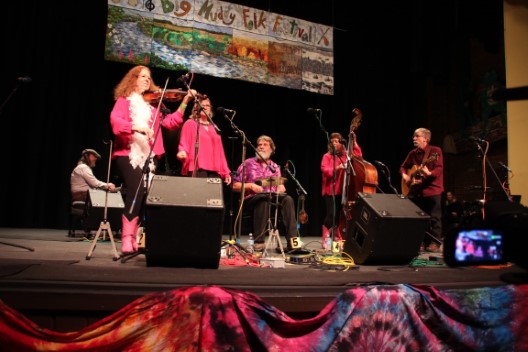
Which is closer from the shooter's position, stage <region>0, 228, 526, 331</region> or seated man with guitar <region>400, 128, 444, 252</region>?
stage <region>0, 228, 526, 331</region>

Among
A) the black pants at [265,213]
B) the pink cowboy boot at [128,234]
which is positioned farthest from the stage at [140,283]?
the black pants at [265,213]

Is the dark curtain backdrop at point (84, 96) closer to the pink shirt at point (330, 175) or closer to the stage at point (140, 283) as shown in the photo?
the pink shirt at point (330, 175)

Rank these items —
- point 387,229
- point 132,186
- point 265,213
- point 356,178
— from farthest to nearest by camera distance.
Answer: point 356,178 → point 265,213 → point 387,229 → point 132,186

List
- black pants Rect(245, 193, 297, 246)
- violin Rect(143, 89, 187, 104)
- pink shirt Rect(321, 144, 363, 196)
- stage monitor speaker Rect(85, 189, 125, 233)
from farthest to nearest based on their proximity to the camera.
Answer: stage monitor speaker Rect(85, 189, 125, 233)
pink shirt Rect(321, 144, 363, 196)
black pants Rect(245, 193, 297, 246)
violin Rect(143, 89, 187, 104)

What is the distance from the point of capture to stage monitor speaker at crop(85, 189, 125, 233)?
584 centimetres

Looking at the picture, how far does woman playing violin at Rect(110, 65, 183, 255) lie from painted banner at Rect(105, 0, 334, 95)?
3075mm

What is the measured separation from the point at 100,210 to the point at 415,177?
4.58m

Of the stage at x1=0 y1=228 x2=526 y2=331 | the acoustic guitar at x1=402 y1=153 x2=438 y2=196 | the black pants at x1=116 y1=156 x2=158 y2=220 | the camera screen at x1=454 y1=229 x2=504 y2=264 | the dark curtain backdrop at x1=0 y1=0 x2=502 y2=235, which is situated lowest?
the stage at x1=0 y1=228 x2=526 y2=331

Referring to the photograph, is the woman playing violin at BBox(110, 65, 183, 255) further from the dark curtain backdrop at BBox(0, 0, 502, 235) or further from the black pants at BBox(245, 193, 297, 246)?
the dark curtain backdrop at BBox(0, 0, 502, 235)

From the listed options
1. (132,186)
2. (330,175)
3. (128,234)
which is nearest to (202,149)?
(132,186)

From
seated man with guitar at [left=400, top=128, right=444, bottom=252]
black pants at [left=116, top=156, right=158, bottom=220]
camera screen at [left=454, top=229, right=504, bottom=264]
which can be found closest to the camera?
camera screen at [left=454, top=229, right=504, bottom=264]

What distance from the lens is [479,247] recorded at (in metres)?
0.97

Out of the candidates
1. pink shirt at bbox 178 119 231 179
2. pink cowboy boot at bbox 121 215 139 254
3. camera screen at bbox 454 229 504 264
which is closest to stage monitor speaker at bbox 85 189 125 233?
pink shirt at bbox 178 119 231 179

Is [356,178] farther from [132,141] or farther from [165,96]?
[132,141]
